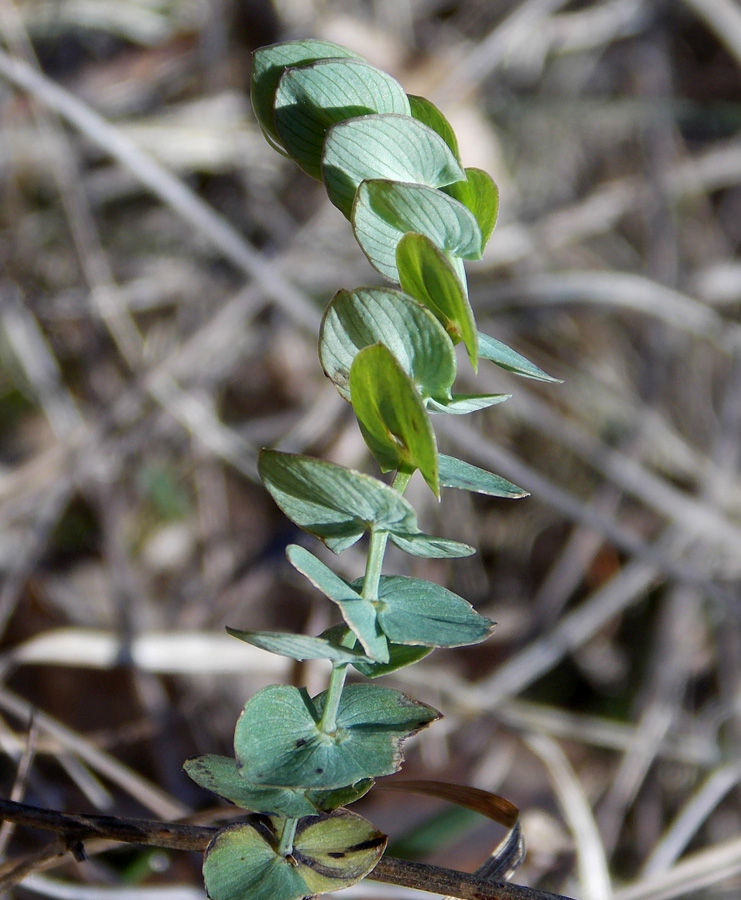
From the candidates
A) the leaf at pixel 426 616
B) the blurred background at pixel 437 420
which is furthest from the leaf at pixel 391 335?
the blurred background at pixel 437 420

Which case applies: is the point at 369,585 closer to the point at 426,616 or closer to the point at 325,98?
the point at 426,616

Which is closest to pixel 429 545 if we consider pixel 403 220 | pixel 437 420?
pixel 403 220

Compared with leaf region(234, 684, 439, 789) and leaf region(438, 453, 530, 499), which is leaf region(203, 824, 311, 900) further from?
leaf region(438, 453, 530, 499)

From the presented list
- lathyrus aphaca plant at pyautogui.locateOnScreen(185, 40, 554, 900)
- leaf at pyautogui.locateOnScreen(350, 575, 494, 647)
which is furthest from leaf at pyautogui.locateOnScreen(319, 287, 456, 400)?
leaf at pyautogui.locateOnScreen(350, 575, 494, 647)

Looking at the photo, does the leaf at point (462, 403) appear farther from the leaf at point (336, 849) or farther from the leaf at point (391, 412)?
the leaf at point (336, 849)

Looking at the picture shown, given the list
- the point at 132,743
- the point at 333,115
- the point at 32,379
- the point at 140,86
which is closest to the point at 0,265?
the point at 32,379
